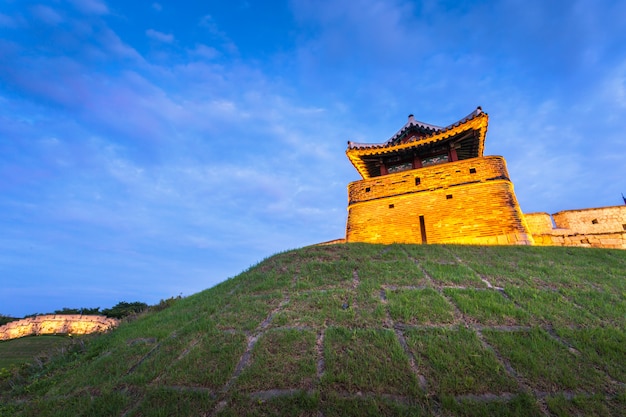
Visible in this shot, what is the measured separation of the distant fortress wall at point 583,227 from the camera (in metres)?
14.7

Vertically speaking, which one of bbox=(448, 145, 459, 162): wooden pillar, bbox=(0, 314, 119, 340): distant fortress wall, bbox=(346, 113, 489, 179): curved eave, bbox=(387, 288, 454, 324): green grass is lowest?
bbox=(0, 314, 119, 340): distant fortress wall

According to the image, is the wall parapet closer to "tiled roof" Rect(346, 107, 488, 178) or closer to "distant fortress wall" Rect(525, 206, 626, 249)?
"tiled roof" Rect(346, 107, 488, 178)

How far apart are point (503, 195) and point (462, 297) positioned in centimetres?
918

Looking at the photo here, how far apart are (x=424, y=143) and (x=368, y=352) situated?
1398cm

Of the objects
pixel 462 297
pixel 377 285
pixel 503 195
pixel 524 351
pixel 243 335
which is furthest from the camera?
pixel 503 195

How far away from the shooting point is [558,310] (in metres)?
6.35

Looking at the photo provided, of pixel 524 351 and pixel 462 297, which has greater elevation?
pixel 462 297

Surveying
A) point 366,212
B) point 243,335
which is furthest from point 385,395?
point 366,212

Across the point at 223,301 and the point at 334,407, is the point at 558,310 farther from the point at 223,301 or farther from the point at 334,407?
the point at 223,301

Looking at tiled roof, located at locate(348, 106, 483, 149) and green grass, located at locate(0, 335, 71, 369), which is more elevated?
tiled roof, located at locate(348, 106, 483, 149)

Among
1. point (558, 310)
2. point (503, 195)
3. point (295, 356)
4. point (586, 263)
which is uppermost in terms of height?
point (503, 195)

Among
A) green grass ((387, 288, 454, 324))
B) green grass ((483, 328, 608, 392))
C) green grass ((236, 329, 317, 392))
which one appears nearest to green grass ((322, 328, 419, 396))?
green grass ((236, 329, 317, 392))

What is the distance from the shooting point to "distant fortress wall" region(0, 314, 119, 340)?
21656mm

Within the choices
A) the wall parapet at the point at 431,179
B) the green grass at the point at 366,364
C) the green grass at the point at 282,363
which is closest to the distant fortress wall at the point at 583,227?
the wall parapet at the point at 431,179
